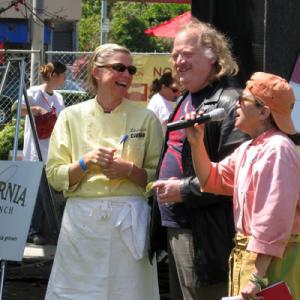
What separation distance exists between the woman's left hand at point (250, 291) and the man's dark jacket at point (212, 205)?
0.70 metres

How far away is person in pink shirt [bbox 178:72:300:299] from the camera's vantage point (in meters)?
3.31

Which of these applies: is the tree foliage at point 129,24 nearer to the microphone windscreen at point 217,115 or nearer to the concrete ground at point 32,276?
the concrete ground at point 32,276

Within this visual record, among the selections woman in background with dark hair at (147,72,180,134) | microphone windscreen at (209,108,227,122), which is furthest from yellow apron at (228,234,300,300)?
woman in background with dark hair at (147,72,180,134)

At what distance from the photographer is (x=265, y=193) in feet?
11.0

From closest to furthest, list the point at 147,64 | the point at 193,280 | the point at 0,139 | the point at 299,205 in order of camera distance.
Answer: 1. the point at 299,205
2. the point at 193,280
3. the point at 0,139
4. the point at 147,64

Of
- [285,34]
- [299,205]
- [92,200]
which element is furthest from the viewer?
[285,34]

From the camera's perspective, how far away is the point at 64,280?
14.9 ft

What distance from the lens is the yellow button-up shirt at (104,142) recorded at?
450cm

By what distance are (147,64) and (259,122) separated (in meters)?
8.68

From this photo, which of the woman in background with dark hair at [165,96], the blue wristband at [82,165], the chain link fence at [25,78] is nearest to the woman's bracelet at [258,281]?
the blue wristband at [82,165]

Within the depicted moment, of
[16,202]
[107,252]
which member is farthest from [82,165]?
[16,202]

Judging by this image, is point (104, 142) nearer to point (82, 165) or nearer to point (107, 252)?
point (82, 165)

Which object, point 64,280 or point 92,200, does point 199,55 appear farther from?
point 64,280

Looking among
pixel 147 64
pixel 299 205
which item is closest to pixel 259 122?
pixel 299 205
